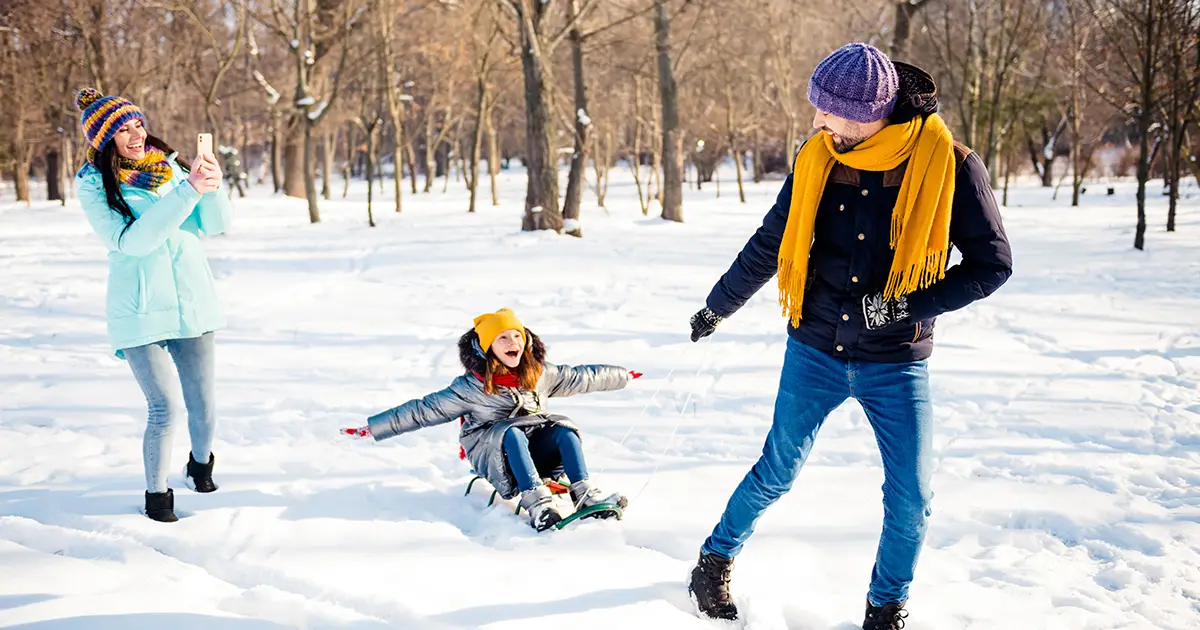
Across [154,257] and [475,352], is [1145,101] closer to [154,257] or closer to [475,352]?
[475,352]

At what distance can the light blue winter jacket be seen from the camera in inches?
143

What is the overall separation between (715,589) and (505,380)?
159cm

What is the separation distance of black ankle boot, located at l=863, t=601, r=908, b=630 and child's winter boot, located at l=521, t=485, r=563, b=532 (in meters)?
1.43

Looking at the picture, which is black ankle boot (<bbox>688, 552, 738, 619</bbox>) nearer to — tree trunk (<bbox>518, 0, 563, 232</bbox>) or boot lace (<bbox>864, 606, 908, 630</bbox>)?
boot lace (<bbox>864, 606, 908, 630</bbox>)

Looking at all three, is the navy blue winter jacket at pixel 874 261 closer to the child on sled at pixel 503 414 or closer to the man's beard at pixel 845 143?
the man's beard at pixel 845 143

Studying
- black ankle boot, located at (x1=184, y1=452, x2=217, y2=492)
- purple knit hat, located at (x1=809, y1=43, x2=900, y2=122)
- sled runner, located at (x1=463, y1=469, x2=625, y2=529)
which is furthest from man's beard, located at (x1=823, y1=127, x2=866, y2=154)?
black ankle boot, located at (x1=184, y1=452, x2=217, y2=492)

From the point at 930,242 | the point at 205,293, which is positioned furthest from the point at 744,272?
the point at 205,293

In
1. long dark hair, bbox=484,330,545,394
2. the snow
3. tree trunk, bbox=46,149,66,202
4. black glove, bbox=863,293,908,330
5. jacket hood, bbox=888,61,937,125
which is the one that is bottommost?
the snow

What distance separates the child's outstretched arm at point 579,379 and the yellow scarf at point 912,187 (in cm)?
200

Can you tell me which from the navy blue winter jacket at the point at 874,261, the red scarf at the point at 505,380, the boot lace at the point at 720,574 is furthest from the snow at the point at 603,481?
the navy blue winter jacket at the point at 874,261

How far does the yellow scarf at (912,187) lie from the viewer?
8.30ft

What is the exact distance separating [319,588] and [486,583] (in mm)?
630

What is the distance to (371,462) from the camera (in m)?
4.83

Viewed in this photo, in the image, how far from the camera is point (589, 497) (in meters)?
3.98
